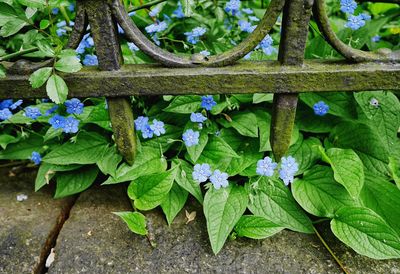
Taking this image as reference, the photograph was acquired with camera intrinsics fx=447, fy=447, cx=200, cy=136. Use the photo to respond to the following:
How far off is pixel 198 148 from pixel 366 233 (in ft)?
2.19

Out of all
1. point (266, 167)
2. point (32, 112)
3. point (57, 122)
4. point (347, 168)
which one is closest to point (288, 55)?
point (266, 167)

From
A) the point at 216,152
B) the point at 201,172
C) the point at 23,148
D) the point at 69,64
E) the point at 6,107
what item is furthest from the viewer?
the point at 23,148

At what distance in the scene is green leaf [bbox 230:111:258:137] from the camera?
5.74 feet

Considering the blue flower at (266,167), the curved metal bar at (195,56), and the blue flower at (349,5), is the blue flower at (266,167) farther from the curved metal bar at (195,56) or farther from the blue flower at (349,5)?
the blue flower at (349,5)

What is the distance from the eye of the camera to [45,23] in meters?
1.56

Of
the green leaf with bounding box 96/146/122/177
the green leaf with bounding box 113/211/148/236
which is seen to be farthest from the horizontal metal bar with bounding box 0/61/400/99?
the green leaf with bounding box 113/211/148/236

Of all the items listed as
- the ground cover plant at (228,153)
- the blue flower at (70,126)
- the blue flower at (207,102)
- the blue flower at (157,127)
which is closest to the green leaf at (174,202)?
the ground cover plant at (228,153)

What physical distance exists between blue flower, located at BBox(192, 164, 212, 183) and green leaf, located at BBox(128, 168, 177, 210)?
79 mm

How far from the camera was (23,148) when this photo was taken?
76.4 inches

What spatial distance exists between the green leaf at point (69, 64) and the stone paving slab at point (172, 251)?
24.0 inches

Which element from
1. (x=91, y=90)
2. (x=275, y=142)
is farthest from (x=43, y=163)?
(x=275, y=142)

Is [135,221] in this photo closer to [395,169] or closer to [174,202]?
[174,202]

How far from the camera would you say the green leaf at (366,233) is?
4.82 feet

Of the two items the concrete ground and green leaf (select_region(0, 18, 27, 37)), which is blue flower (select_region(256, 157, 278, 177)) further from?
green leaf (select_region(0, 18, 27, 37))
